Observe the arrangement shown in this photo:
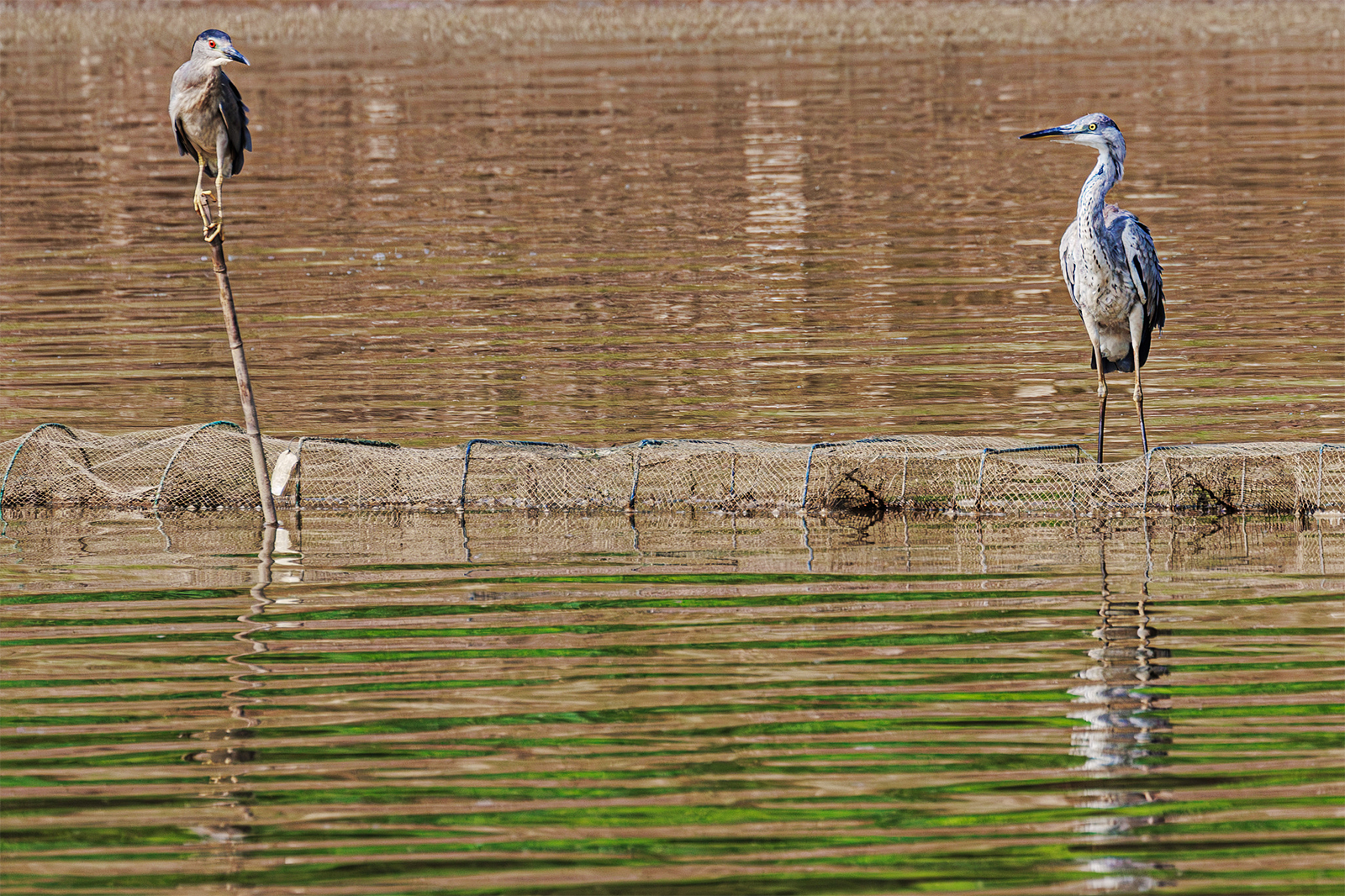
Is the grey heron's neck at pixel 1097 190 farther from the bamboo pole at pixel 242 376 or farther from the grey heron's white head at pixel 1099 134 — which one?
the bamboo pole at pixel 242 376

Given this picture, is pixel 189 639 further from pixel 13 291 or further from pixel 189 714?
pixel 13 291

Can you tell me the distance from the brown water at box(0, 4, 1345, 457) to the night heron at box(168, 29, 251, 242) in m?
3.31

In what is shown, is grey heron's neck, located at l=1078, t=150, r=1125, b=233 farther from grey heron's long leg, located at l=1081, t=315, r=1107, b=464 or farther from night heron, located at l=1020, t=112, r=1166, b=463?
grey heron's long leg, located at l=1081, t=315, r=1107, b=464

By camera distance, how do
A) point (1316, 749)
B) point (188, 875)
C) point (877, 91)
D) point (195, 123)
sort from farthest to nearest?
point (877, 91) < point (195, 123) < point (1316, 749) < point (188, 875)

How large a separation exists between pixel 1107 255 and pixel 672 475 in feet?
10.2

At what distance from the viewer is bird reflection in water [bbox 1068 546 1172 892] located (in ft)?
21.0

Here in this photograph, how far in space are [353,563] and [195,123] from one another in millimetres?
2715

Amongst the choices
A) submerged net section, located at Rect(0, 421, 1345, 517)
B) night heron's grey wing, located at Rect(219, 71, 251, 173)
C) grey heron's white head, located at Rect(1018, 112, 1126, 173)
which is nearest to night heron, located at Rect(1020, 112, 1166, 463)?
grey heron's white head, located at Rect(1018, 112, 1126, 173)

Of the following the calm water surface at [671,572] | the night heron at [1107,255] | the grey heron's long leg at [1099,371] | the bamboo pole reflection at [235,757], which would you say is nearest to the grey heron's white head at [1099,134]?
the night heron at [1107,255]

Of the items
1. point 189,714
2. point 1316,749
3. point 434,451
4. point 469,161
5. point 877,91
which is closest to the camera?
point 1316,749

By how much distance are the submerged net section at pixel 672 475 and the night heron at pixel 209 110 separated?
2.02 m


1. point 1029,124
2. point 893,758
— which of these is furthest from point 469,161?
point 893,758

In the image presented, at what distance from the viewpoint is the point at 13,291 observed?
21.3 metres

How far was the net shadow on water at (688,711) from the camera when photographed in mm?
6578
